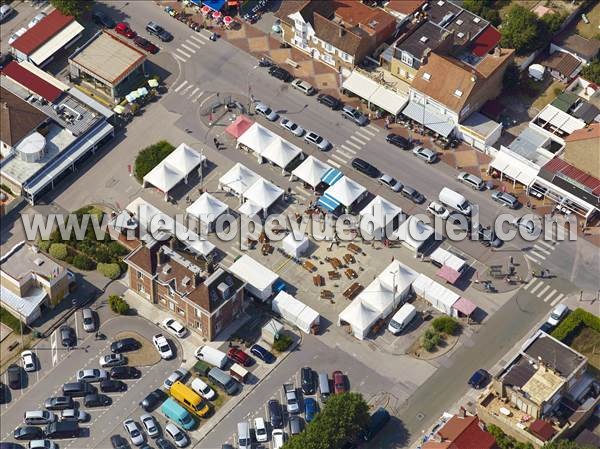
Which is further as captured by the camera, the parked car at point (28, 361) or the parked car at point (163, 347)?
the parked car at point (163, 347)

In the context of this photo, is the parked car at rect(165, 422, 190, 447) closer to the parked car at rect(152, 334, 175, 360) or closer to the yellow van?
the yellow van

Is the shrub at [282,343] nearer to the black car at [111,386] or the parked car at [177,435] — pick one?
the parked car at [177,435]

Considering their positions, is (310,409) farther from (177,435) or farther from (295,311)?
(177,435)

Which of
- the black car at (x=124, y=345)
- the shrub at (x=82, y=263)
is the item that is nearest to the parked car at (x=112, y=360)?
the black car at (x=124, y=345)

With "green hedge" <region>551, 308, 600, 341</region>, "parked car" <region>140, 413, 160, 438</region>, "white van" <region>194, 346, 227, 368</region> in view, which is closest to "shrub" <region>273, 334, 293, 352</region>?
"white van" <region>194, 346, 227, 368</region>

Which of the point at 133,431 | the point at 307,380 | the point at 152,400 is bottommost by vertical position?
the point at 133,431

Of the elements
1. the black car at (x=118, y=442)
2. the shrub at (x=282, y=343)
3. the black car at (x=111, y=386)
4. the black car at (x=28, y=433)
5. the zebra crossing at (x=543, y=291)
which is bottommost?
the black car at (x=118, y=442)

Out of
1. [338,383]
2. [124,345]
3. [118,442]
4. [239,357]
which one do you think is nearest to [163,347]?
[124,345]
